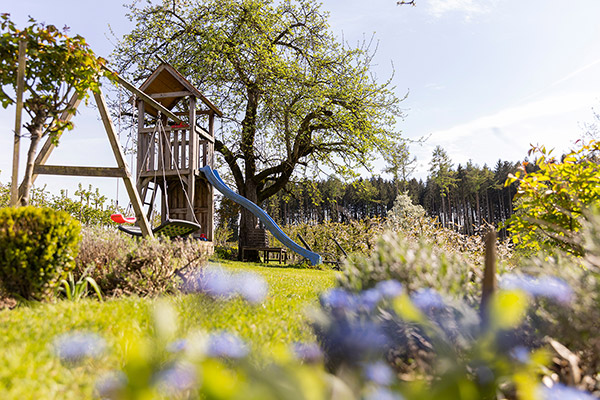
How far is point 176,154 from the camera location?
11.1 meters

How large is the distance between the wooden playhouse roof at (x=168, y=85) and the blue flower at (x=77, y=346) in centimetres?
1001

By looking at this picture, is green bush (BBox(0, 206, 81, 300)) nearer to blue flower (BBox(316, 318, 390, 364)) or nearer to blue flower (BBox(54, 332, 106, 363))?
blue flower (BBox(54, 332, 106, 363))

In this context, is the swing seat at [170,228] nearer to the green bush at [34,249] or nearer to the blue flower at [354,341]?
the green bush at [34,249]

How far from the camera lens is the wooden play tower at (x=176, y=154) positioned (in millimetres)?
10789

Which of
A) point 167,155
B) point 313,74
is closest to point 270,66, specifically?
point 313,74

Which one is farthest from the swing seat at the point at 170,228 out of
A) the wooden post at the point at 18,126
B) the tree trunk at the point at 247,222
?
the tree trunk at the point at 247,222

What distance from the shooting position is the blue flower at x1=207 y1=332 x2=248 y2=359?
1.72 meters

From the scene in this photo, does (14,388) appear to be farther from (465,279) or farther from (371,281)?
(465,279)

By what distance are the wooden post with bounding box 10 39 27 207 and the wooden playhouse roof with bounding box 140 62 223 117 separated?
731 cm

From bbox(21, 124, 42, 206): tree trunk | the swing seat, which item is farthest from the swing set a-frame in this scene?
bbox(21, 124, 42, 206): tree trunk

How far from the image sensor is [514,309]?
2.02ft

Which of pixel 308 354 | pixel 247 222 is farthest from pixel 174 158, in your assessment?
pixel 308 354

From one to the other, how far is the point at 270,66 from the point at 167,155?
4823 millimetres

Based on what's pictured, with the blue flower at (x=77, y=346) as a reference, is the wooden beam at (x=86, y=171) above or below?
above
